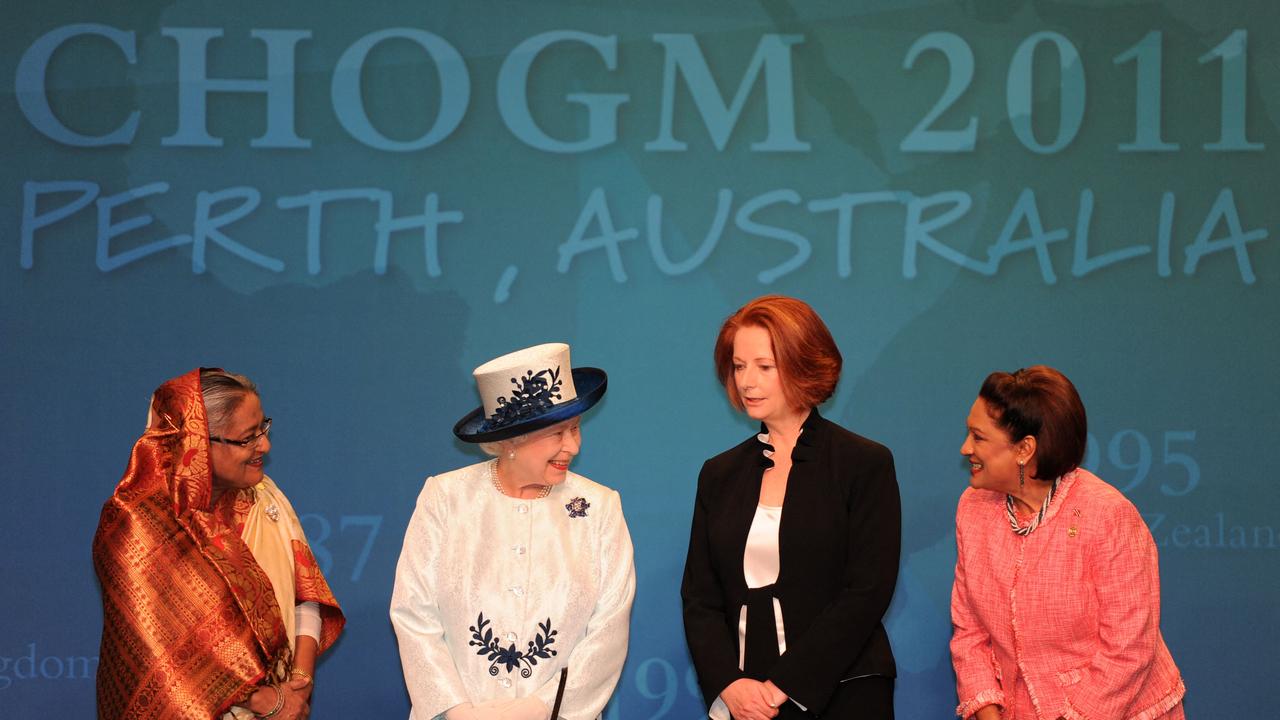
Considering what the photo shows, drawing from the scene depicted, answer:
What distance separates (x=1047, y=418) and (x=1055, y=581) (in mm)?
428

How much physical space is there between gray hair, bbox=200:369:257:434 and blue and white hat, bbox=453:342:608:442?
2.04 feet

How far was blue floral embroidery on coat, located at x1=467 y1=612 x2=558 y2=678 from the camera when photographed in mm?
2896

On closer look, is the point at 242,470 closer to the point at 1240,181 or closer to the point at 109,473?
the point at 109,473

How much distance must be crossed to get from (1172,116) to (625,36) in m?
2.03

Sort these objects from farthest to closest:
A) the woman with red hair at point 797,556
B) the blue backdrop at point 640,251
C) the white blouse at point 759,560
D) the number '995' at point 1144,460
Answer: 1. the number '995' at point 1144,460
2. the blue backdrop at point 640,251
3. the white blouse at point 759,560
4. the woman with red hair at point 797,556

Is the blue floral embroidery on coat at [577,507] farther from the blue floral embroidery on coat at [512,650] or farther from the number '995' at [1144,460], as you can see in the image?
the number '995' at [1144,460]

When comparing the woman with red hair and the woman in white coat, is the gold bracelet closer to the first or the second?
the woman in white coat

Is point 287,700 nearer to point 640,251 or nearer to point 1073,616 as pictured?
point 640,251

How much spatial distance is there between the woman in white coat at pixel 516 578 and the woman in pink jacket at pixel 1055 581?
39.7 inches

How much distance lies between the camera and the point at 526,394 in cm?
290

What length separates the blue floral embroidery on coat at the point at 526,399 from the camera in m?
2.89

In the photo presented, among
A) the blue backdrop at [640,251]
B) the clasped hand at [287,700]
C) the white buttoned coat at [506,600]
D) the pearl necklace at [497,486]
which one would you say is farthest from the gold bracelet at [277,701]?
the blue backdrop at [640,251]

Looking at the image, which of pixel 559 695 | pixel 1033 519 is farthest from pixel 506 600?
pixel 1033 519

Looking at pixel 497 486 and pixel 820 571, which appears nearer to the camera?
pixel 820 571
